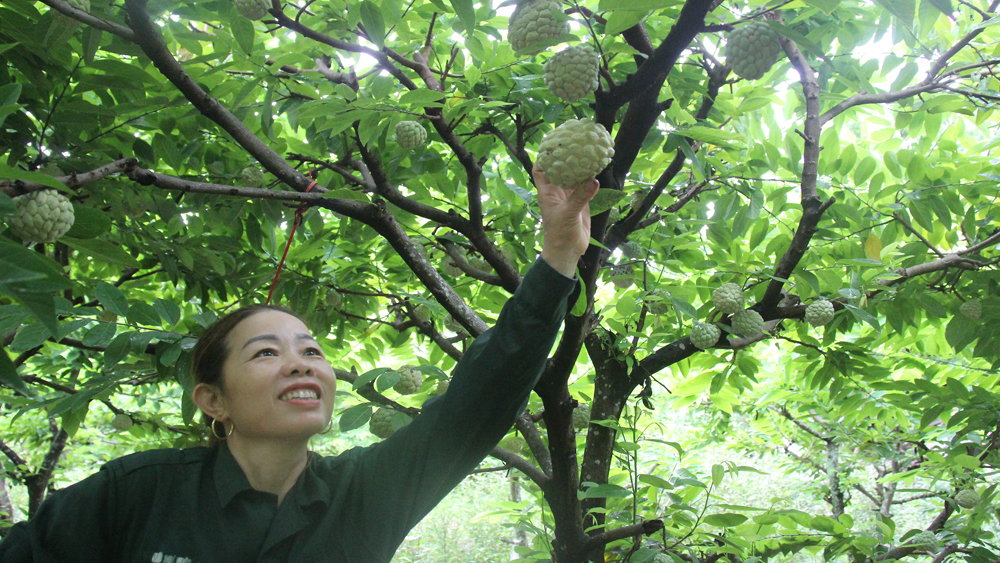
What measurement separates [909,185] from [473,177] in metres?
1.75

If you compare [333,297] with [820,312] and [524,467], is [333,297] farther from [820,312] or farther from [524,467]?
[820,312]

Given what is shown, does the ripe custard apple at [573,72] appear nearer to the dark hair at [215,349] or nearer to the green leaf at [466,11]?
the green leaf at [466,11]

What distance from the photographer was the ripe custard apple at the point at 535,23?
4.33ft

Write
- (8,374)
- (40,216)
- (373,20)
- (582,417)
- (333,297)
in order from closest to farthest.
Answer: (8,374), (40,216), (373,20), (582,417), (333,297)

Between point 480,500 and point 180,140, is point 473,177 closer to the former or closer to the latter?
point 180,140

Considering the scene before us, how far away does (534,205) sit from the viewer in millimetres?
2385

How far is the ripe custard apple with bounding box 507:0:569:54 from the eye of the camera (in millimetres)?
1320

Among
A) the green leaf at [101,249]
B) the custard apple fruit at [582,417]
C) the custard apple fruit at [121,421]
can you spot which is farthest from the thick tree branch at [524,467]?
the custard apple fruit at [121,421]

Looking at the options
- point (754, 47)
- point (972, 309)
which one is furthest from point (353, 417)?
point (972, 309)

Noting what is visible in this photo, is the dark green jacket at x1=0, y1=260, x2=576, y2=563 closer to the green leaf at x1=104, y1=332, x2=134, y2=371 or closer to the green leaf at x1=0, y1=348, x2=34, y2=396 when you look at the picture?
the green leaf at x1=104, y1=332, x2=134, y2=371

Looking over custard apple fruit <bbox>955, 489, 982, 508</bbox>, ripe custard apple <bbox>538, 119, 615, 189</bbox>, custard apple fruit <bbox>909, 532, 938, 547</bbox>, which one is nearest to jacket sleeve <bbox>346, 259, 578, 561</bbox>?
ripe custard apple <bbox>538, 119, 615, 189</bbox>

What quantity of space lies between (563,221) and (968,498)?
3272mm

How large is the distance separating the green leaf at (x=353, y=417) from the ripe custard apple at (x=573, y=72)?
104 cm

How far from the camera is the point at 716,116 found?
2.08m
